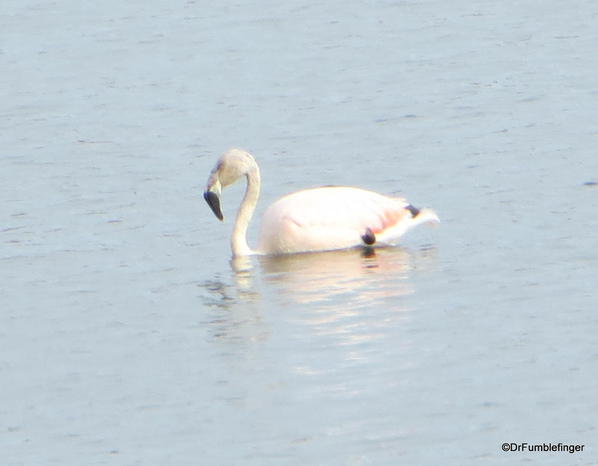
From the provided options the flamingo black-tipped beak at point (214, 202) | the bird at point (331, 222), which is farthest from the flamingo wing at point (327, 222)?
the flamingo black-tipped beak at point (214, 202)

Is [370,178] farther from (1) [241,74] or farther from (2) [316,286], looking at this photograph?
(1) [241,74]

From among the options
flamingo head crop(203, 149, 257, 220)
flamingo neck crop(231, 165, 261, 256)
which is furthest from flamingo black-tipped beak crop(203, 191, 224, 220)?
flamingo neck crop(231, 165, 261, 256)

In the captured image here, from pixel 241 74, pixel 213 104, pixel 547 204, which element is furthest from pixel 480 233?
pixel 241 74

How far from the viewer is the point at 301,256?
14.8m

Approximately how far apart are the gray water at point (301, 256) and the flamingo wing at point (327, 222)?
0.58 feet

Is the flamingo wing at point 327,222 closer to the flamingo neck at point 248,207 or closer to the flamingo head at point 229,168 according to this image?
the flamingo neck at point 248,207

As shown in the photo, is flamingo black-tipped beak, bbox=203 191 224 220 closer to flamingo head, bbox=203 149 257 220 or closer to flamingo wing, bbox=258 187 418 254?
flamingo head, bbox=203 149 257 220

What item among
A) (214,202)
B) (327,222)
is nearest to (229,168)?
(214,202)

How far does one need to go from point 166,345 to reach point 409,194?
4957 millimetres

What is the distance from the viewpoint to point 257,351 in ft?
37.7

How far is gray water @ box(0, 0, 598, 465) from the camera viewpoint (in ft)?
32.5

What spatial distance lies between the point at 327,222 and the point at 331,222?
4 centimetres

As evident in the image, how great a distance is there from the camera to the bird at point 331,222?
1477 cm

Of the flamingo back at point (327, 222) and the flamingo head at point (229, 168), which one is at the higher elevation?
the flamingo head at point (229, 168)
